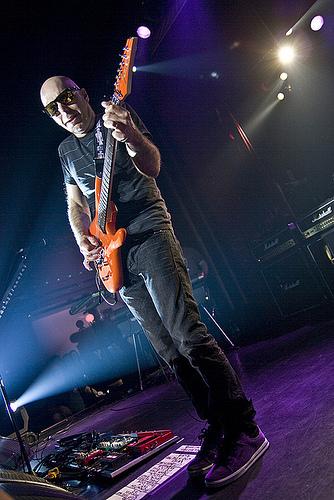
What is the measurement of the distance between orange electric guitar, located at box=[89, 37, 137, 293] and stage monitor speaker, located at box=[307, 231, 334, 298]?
3.87 meters

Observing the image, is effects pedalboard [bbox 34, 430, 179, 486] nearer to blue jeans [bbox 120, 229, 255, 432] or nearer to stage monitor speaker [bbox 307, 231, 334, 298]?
blue jeans [bbox 120, 229, 255, 432]

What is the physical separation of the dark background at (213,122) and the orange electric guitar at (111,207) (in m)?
3.81

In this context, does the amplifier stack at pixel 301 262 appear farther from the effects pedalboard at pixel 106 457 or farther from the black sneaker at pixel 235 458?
the black sneaker at pixel 235 458

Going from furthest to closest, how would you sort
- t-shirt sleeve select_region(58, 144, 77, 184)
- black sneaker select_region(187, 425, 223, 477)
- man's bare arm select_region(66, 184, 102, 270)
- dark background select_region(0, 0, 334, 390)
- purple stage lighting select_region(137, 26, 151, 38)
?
dark background select_region(0, 0, 334, 390) < purple stage lighting select_region(137, 26, 151, 38) < t-shirt sleeve select_region(58, 144, 77, 184) < man's bare arm select_region(66, 184, 102, 270) < black sneaker select_region(187, 425, 223, 477)

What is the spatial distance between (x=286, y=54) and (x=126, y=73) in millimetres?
6300

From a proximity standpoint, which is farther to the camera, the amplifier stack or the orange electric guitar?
the amplifier stack

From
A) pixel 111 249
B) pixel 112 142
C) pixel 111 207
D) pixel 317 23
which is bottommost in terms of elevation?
pixel 111 249

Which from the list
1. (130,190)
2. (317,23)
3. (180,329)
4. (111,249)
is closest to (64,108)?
(130,190)

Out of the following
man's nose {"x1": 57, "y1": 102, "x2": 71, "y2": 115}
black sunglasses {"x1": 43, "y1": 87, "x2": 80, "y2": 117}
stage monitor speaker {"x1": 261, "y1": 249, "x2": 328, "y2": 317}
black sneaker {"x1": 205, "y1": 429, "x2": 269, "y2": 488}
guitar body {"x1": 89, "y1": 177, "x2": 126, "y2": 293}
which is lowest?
black sneaker {"x1": 205, "y1": 429, "x2": 269, "y2": 488}

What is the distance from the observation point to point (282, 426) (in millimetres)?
1744

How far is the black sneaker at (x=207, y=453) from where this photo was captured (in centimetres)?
158

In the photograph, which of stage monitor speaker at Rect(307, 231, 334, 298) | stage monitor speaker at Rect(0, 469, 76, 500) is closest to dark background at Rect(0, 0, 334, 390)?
stage monitor speaker at Rect(307, 231, 334, 298)

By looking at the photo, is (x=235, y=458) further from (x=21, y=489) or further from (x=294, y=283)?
(x=294, y=283)

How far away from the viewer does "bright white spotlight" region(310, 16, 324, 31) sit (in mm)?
6346
